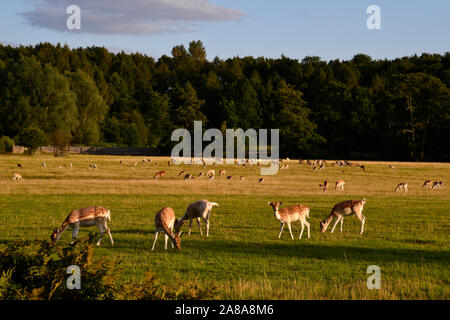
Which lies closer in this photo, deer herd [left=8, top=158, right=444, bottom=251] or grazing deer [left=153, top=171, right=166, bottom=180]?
deer herd [left=8, top=158, right=444, bottom=251]

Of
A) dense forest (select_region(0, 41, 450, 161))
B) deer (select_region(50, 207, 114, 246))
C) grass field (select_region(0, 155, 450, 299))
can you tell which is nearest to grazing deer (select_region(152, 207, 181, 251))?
grass field (select_region(0, 155, 450, 299))

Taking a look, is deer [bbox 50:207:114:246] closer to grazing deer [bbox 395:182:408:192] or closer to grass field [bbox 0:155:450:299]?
grass field [bbox 0:155:450:299]

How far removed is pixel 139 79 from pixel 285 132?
5864 cm

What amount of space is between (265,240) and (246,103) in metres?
105

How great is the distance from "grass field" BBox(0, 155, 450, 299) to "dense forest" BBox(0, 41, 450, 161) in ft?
202

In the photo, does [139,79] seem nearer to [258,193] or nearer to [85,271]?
[258,193]

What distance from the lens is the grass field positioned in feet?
35.4

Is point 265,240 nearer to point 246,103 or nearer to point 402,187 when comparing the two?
point 402,187

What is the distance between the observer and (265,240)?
16.6 metres

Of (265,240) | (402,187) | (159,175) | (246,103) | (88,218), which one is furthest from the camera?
(246,103)

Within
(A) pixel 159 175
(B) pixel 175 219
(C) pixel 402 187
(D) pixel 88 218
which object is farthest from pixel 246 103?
(D) pixel 88 218

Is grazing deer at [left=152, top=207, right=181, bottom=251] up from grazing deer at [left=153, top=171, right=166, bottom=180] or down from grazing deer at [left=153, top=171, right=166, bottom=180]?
up

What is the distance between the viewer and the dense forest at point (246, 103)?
92.8 metres
